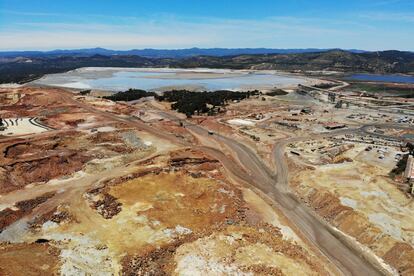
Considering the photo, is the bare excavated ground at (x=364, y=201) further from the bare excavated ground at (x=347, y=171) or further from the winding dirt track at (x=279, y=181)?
the winding dirt track at (x=279, y=181)

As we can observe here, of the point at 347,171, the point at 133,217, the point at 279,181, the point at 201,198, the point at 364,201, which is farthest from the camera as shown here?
the point at 347,171

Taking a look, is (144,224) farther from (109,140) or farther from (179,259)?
(109,140)

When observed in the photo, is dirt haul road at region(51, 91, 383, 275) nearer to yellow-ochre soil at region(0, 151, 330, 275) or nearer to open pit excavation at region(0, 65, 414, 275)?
open pit excavation at region(0, 65, 414, 275)

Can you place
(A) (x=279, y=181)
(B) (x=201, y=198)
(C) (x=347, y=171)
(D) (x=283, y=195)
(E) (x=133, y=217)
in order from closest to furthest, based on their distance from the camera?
(E) (x=133, y=217), (B) (x=201, y=198), (D) (x=283, y=195), (A) (x=279, y=181), (C) (x=347, y=171)

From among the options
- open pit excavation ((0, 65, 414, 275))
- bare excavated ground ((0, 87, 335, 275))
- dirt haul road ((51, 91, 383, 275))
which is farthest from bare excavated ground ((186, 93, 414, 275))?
bare excavated ground ((0, 87, 335, 275))

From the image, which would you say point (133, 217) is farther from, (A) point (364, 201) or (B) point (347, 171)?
(B) point (347, 171)

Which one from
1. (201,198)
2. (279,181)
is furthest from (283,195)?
(201,198)

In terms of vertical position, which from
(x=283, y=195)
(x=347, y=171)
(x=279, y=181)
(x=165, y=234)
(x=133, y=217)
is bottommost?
(x=283, y=195)
